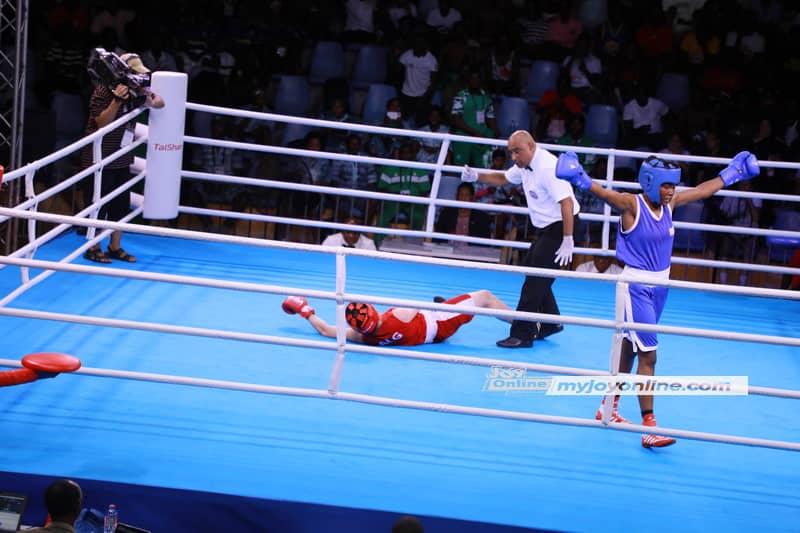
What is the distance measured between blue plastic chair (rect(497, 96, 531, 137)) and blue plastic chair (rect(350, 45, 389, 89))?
1.44m

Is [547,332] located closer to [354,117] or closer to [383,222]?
[383,222]

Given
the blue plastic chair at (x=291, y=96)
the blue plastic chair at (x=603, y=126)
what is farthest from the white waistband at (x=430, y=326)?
the blue plastic chair at (x=291, y=96)

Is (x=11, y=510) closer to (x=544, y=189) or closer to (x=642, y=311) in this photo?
(x=642, y=311)

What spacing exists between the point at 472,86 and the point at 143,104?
3.75m

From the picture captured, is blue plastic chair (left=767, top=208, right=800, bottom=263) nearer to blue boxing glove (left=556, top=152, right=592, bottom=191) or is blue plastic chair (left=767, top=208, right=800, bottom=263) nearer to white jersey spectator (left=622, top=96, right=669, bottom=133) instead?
white jersey spectator (left=622, top=96, right=669, bottom=133)

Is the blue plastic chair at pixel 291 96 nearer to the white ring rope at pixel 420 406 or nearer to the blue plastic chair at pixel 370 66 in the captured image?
the blue plastic chair at pixel 370 66

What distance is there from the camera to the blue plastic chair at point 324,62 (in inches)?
424

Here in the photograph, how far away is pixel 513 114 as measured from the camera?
1012 cm

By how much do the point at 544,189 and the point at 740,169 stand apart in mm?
1140

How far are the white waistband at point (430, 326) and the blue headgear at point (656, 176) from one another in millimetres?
1619

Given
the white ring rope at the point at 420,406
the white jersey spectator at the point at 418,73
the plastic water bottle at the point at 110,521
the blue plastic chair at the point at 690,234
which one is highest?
the white jersey spectator at the point at 418,73

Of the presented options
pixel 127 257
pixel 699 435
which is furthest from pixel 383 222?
pixel 699 435

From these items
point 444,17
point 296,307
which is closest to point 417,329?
point 296,307

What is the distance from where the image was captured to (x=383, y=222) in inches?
360
